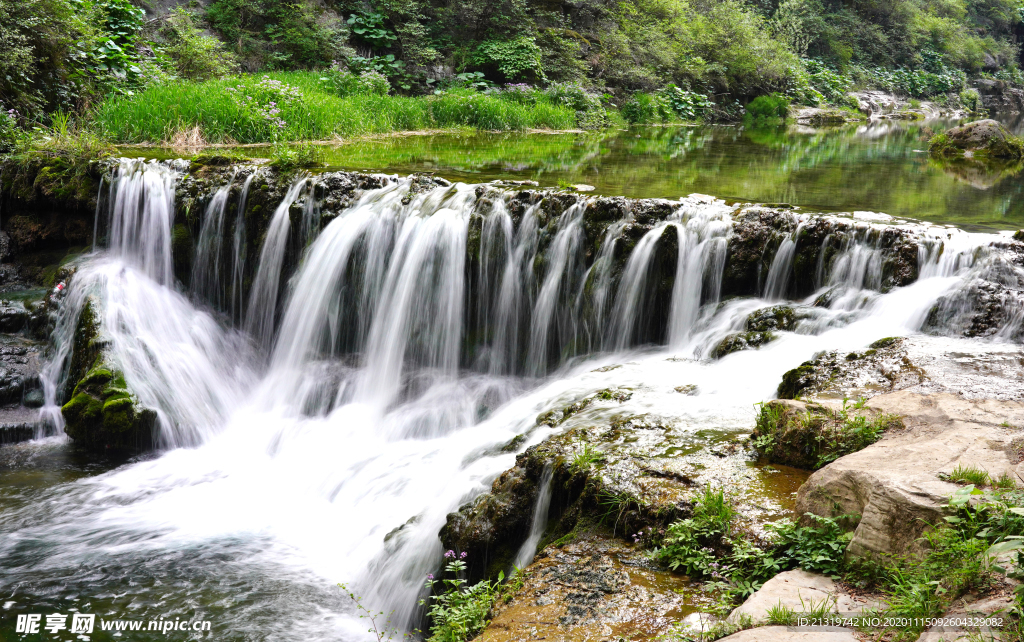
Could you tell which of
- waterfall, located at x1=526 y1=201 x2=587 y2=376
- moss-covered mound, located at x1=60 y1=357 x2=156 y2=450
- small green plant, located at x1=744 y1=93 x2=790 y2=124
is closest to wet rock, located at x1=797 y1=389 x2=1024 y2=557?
waterfall, located at x1=526 y1=201 x2=587 y2=376

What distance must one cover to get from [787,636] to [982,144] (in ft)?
53.8

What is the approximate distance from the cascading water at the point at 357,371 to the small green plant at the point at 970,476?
1.58 m

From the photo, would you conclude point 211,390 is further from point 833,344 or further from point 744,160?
point 744,160

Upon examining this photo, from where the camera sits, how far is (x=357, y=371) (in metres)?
7.57

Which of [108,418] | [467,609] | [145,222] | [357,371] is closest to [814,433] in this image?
[467,609]

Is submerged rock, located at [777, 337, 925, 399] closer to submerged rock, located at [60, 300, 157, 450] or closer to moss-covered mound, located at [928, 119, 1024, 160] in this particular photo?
submerged rock, located at [60, 300, 157, 450]

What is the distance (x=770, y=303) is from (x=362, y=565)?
4.07 metres

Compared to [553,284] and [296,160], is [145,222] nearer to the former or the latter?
[296,160]

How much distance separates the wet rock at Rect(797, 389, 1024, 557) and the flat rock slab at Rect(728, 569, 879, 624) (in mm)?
184

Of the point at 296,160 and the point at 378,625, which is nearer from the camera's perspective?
the point at 378,625

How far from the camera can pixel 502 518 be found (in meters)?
3.99

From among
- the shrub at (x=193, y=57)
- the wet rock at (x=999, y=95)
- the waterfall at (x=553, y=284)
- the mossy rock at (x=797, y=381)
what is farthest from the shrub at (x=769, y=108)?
the mossy rock at (x=797, y=381)

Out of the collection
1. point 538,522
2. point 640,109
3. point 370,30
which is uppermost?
point 370,30

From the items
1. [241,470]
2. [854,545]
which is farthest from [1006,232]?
[241,470]
